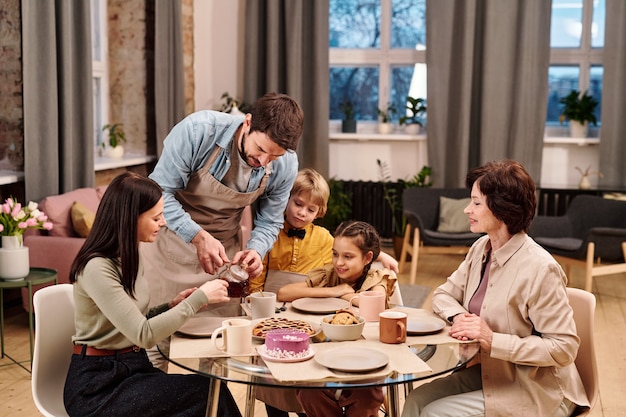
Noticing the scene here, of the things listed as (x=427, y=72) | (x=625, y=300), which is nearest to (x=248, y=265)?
(x=625, y=300)

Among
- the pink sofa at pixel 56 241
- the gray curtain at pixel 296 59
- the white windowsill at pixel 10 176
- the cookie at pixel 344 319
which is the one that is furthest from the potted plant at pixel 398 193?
the cookie at pixel 344 319

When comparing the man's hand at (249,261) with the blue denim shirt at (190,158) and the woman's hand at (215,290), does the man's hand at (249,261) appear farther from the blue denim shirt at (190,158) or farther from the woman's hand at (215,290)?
the woman's hand at (215,290)

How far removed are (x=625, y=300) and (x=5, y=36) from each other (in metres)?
4.60

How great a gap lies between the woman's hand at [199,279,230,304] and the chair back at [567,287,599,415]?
1020 millimetres

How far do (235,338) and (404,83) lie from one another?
605 cm

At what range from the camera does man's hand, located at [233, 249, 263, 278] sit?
2557 millimetres

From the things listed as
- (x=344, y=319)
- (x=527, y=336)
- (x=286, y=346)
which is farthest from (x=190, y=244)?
(x=527, y=336)

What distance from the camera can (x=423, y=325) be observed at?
7.41ft

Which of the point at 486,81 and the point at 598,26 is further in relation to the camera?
the point at 598,26

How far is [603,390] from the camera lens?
3.85 m

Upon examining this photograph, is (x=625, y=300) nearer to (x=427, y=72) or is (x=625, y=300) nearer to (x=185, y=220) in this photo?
(x=427, y=72)

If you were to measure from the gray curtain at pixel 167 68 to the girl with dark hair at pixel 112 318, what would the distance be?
4.59 metres

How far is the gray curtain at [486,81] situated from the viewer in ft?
23.1

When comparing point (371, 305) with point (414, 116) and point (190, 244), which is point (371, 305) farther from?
point (414, 116)
